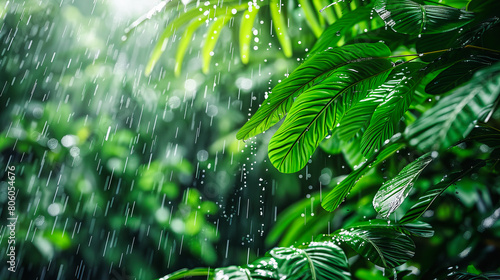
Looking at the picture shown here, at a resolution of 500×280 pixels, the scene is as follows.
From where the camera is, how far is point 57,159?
207 cm

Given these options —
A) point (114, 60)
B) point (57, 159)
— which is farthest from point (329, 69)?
point (114, 60)

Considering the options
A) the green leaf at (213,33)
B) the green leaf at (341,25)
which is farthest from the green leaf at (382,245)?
the green leaf at (213,33)

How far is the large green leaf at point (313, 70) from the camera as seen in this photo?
2.12 feet

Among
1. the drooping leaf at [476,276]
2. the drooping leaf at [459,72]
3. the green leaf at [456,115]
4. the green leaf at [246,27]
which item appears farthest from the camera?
the green leaf at [246,27]

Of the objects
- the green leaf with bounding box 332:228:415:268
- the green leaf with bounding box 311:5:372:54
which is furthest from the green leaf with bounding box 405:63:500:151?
the green leaf with bounding box 311:5:372:54

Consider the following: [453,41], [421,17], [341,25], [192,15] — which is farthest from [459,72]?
[192,15]

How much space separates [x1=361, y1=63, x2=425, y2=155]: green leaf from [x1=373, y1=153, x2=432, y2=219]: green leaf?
0.09 meters

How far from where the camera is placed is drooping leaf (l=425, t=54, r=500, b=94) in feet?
1.60

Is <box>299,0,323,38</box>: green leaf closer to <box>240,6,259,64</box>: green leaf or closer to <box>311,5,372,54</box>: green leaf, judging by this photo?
<box>240,6,259,64</box>: green leaf

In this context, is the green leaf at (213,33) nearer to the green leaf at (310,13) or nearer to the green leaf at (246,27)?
the green leaf at (246,27)

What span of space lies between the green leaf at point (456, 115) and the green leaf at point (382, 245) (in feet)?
1.35

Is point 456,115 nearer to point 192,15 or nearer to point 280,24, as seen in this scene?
point 280,24

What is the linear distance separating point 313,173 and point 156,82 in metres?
1.50

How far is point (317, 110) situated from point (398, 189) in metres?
0.22
